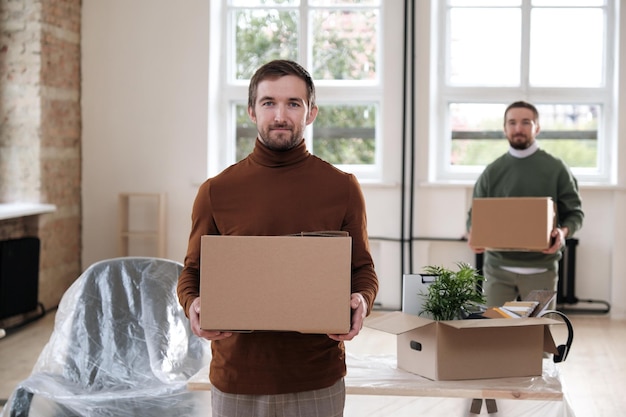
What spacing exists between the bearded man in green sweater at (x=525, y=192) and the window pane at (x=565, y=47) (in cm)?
264

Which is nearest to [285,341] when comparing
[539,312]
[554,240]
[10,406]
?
[539,312]

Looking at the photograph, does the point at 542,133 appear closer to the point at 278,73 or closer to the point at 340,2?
the point at 340,2

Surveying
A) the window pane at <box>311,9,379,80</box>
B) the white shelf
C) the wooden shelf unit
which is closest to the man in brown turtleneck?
the white shelf

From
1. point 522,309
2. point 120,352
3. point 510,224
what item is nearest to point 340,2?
point 510,224

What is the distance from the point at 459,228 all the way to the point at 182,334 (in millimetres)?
3450

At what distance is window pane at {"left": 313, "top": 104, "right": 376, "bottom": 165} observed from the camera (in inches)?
261

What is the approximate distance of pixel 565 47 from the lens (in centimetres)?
649

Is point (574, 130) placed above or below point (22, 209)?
above

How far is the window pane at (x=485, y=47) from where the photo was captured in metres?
6.52

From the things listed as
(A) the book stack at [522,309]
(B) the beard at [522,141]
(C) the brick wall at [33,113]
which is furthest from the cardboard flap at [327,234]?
(C) the brick wall at [33,113]

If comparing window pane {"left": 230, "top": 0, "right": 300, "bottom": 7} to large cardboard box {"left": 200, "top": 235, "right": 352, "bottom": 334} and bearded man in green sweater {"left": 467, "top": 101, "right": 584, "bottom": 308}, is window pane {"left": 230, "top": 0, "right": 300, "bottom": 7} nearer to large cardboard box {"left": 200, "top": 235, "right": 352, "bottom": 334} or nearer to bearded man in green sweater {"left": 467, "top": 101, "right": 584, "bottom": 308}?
bearded man in green sweater {"left": 467, "top": 101, "right": 584, "bottom": 308}

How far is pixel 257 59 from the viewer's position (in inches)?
263

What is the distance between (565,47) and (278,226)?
523 cm

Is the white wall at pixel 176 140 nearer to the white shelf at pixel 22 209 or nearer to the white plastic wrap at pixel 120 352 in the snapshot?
the white shelf at pixel 22 209
